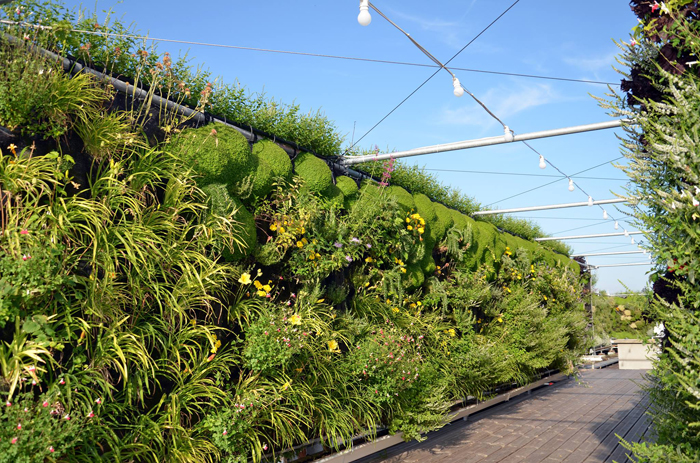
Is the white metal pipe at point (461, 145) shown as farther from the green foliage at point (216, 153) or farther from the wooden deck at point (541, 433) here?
the wooden deck at point (541, 433)

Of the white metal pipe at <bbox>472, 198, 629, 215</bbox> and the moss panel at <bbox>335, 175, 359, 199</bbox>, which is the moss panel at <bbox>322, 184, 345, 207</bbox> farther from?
the white metal pipe at <bbox>472, 198, 629, 215</bbox>

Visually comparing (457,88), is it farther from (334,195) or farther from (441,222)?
(441,222)

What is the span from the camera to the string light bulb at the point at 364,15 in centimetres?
376

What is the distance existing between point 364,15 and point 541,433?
5109 mm

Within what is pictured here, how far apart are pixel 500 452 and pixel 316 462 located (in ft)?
6.92

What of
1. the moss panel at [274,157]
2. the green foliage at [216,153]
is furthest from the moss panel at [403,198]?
the green foliage at [216,153]

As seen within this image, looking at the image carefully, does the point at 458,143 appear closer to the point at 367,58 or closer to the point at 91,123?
the point at 367,58

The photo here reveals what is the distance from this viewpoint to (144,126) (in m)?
3.59

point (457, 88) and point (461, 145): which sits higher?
point (457, 88)

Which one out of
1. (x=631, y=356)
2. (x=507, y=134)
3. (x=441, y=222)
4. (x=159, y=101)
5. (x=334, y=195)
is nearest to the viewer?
(x=159, y=101)

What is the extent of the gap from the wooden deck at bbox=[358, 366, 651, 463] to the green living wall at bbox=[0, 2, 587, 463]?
0.45 meters

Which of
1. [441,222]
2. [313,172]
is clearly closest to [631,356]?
[441,222]

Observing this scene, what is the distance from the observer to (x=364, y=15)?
3779 millimetres

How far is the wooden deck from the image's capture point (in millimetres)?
4867
